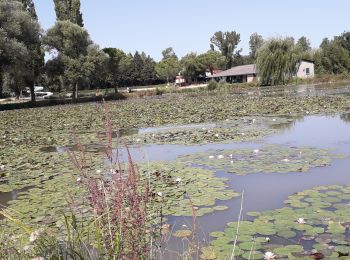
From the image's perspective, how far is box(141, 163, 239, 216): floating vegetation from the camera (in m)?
4.56

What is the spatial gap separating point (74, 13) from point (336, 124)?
127 ft

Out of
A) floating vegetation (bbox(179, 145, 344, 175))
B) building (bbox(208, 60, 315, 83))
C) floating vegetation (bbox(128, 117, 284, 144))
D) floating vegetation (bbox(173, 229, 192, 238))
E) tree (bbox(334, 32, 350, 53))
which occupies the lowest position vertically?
floating vegetation (bbox(173, 229, 192, 238))

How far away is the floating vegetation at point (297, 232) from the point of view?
3.26 meters

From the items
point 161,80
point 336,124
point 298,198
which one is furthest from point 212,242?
point 161,80

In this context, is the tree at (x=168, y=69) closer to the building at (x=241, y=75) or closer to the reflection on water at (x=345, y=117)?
the building at (x=241, y=75)

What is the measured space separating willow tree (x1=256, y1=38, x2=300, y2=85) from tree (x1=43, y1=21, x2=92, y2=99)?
2043cm

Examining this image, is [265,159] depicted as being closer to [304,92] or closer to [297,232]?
[297,232]

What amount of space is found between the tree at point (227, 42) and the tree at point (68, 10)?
53038 millimetres

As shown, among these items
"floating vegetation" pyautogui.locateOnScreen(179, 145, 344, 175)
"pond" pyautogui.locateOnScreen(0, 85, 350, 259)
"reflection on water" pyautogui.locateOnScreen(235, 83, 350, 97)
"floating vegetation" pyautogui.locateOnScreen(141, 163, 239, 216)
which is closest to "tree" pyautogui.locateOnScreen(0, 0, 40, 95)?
"reflection on water" pyautogui.locateOnScreen(235, 83, 350, 97)

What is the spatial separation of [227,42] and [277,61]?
4986cm

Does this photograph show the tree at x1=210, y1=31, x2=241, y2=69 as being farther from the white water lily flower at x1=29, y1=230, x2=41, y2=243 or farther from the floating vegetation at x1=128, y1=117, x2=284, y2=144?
the white water lily flower at x1=29, y1=230, x2=41, y2=243

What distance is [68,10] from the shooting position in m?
44.6

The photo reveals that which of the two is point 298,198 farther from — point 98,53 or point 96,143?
point 98,53

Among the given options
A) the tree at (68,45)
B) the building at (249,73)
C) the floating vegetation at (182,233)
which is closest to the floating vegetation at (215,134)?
the floating vegetation at (182,233)
